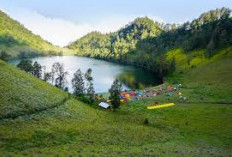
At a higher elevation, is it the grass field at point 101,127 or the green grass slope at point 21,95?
the green grass slope at point 21,95

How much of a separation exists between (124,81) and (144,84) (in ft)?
59.2

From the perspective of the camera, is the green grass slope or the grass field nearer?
the grass field

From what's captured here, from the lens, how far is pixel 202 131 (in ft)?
242

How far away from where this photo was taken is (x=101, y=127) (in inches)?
2670

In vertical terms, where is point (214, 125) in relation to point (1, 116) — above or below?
below

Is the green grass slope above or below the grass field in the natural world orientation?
above

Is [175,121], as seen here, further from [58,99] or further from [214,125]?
[58,99]

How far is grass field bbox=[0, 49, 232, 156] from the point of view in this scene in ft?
168

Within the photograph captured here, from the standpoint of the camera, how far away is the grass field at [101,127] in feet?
168

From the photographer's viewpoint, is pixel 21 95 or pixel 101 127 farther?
pixel 21 95

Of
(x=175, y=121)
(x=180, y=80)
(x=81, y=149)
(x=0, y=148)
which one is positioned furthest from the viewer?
(x=180, y=80)

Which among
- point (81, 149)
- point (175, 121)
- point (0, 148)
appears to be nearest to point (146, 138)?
point (81, 149)

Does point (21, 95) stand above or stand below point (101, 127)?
above

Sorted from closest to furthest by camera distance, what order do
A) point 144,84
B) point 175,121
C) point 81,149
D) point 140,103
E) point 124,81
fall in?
point 81,149, point 175,121, point 140,103, point 144,84, point 124,81
